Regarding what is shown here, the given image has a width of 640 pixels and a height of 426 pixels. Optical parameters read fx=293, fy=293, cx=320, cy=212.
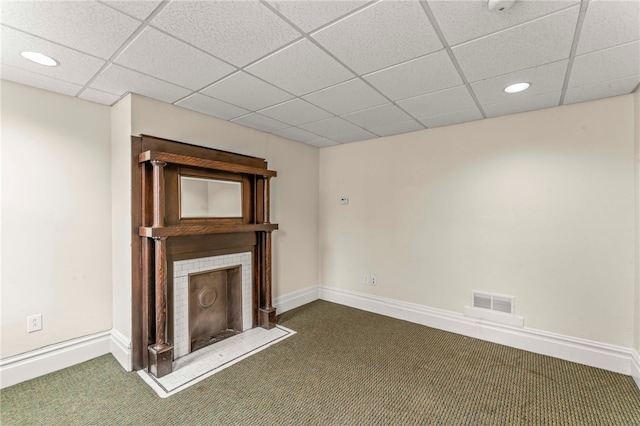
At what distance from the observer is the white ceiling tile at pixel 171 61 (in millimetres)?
1753

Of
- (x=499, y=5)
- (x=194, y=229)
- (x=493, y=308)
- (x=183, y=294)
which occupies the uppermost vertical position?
(x=499, y=5)

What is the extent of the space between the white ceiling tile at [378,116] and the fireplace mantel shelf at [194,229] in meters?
1.58

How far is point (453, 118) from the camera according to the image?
10.4 feet

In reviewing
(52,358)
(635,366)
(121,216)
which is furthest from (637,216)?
(52,358)

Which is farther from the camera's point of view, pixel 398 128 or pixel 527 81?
pixel 398 128

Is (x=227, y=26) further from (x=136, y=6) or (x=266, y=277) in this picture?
(x=266, y=277)

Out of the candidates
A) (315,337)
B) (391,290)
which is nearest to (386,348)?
(315,337)

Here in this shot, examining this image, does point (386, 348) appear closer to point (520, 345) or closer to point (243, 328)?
point (520, 345)

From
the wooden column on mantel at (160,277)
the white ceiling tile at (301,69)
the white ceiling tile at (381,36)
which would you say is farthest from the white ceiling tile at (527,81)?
the wooden column on mantel at (160,277)

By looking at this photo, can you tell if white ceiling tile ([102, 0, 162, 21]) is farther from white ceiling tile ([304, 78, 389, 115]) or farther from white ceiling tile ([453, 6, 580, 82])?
white ceiling tile ([453, 6, 580, 82])

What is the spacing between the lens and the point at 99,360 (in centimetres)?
266

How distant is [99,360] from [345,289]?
114 inches

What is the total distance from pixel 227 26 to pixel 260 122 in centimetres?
174

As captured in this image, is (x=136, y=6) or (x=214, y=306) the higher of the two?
(x=136, y=6)
